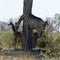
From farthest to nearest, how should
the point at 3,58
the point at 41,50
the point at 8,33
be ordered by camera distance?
the point at 8,33, the point at 41,50, the point at 3,58

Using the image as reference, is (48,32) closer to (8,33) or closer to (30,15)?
(30,15)

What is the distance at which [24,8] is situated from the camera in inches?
252

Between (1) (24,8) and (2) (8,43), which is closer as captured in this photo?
(1) (24,8)

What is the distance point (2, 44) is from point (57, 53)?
1.88 meters

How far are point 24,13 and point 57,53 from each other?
4.76ft

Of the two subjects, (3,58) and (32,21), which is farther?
(32,21)

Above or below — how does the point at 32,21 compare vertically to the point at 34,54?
above

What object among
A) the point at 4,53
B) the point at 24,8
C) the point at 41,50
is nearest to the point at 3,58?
the point at 4,53

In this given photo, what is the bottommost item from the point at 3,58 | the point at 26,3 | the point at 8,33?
the point at 3,58

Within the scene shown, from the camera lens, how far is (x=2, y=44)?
23.0 feet

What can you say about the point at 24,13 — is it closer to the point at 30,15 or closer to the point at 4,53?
the point at 30,15

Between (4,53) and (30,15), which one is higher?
(30,15)

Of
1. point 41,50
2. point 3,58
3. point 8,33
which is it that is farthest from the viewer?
point 8,33

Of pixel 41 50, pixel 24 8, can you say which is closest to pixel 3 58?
pixel 41 50
